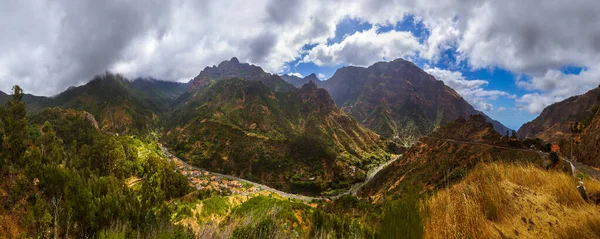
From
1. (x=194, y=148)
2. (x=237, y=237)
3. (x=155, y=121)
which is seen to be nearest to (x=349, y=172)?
(x=194, y=148)

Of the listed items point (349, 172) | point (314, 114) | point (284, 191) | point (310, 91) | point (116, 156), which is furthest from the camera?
point (310, 91)

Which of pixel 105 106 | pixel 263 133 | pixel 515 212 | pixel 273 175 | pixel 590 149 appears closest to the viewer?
pixel 515 212

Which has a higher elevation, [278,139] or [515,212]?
[278,139]

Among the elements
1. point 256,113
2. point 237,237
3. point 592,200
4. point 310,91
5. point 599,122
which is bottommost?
point 237,237

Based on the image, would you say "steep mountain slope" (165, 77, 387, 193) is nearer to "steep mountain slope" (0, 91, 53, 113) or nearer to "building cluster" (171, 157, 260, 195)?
"building cluster" (171, 157, 260, 195)

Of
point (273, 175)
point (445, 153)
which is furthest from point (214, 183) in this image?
point (445, 153)

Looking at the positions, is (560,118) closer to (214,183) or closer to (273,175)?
(273,175)

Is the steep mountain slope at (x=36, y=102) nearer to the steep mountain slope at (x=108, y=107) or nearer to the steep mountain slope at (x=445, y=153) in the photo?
the steep mountain slope at (x=108, y=107)

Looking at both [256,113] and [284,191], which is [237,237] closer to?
[284,191]
